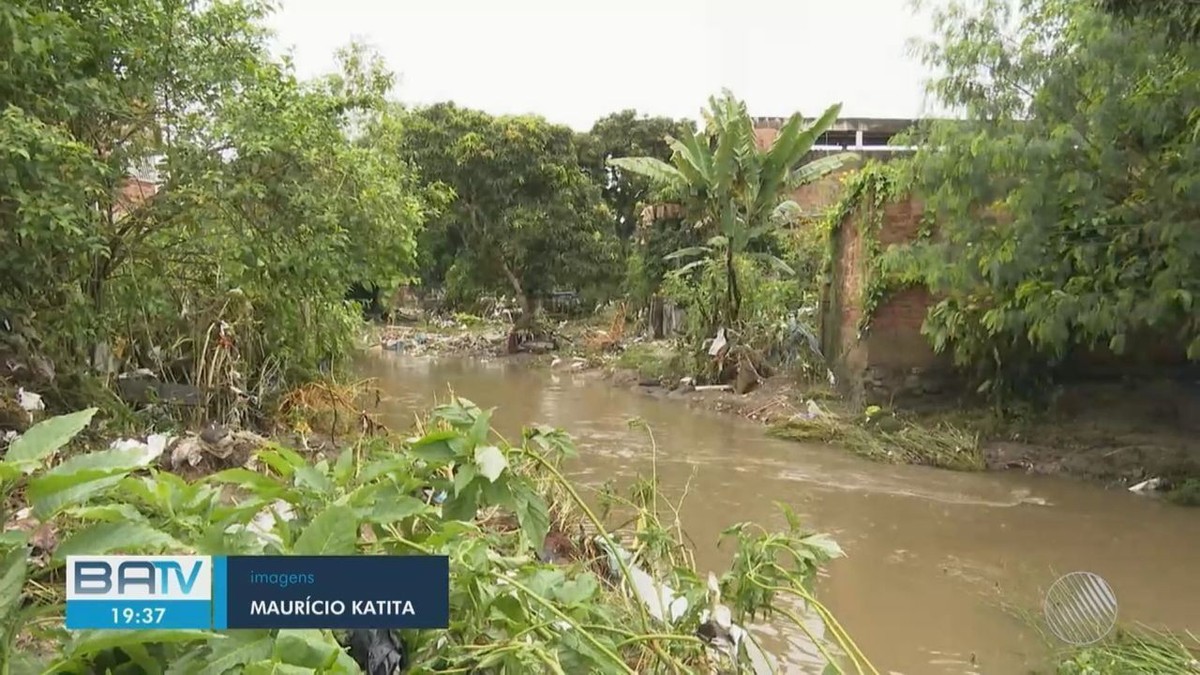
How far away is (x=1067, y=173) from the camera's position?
7434 mm

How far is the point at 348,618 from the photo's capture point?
5.41 feet

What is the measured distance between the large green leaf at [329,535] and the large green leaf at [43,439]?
0.45 meters

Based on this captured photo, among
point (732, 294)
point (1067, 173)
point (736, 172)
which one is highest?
point (736, 172)

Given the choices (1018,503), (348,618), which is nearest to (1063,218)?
(1018,503)

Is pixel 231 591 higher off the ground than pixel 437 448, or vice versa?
pixel 437 448

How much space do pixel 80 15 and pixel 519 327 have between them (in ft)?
49.8

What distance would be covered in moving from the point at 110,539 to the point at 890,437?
8912 millimetres

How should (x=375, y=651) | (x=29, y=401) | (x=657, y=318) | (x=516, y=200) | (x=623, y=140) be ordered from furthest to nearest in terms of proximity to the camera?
(x=623, y=140) < (x=657, y=318) < (x=516, y=200) < (x=29, y=401) < (x=375, y=651)

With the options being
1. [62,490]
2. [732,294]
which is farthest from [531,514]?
[732,294]

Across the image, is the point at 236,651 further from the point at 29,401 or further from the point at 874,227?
the point at 874,227

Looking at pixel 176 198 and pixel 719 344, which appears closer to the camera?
pixel 176 198

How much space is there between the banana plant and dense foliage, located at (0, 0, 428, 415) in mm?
6443

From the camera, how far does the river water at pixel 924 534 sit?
456cm

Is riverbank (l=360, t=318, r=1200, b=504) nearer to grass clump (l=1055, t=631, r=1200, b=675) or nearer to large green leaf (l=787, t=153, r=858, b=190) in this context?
large green leaf (l=787, t=153, r=858, b=190)
